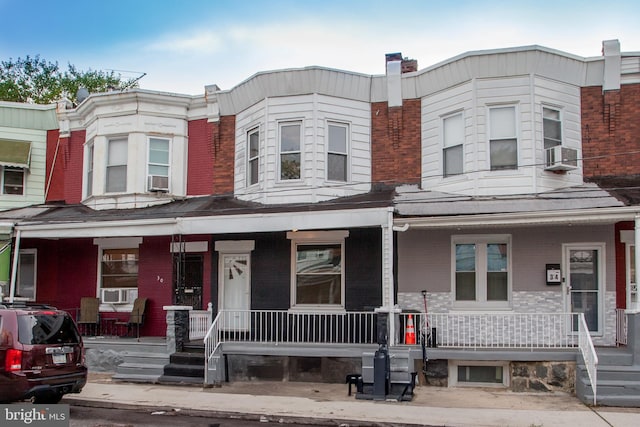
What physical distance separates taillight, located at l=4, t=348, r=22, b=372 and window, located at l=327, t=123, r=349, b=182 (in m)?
7.92

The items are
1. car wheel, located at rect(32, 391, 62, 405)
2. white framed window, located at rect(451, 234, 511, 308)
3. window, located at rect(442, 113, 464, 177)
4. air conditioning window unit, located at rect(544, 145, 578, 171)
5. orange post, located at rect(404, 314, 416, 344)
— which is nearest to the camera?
car wheel, located at rect(32, 391, 62, 405)

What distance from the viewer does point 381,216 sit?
1241 centimetres

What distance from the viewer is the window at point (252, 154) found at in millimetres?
15664

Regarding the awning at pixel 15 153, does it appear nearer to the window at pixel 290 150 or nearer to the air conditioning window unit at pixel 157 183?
the air conditioning window unit at pixel 157 183

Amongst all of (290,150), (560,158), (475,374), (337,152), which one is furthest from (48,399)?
(560,158)

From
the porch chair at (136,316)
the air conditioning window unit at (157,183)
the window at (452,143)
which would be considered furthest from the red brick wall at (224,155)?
the window at (452,143)

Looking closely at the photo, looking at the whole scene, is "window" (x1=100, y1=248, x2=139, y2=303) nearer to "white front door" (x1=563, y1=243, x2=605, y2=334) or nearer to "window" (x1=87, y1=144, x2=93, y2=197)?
"window" (x1=87, y1=144, x2=93, y2=197)

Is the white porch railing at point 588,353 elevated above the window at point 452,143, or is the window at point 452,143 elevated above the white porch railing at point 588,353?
the window at point 452,143

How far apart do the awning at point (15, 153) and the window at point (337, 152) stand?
29.1ft

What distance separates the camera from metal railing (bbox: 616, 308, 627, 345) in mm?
12727

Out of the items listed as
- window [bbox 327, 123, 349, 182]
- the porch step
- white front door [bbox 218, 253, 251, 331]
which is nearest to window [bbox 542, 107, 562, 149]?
window [bbox 327, 123, 349, 182]

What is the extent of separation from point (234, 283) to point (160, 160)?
3.97m

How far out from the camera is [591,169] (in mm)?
13992

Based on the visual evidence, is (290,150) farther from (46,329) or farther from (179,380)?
(46,329)
